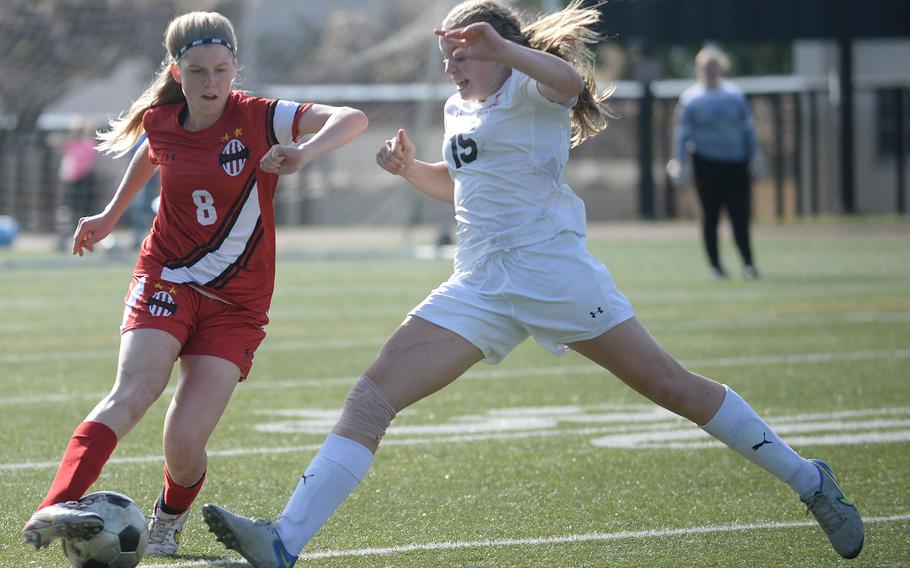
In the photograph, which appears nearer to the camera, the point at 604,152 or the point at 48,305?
the point at 48,305

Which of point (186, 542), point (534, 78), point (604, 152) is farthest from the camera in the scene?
point (604, 152)

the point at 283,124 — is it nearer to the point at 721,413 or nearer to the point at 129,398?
the point at 129,398

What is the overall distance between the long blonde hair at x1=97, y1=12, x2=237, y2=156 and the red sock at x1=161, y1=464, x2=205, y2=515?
1211 mm

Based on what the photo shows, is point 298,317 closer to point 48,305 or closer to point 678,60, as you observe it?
point 48,305

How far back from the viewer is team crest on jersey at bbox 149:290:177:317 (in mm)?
4895

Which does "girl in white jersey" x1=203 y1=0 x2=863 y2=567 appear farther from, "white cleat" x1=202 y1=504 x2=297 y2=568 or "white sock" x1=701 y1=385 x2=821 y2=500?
"white cleat" x1=202 y1=504 x2=297 y2=568

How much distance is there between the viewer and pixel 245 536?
4.27m

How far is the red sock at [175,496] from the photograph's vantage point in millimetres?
5016

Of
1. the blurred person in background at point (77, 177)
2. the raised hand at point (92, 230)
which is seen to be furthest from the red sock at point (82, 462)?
the blurred person in background at point (77, 177)

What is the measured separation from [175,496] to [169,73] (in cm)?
146

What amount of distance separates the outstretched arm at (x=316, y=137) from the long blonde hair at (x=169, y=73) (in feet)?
1.19

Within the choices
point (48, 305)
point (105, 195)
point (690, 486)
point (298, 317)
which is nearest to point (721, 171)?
point (298, 317)

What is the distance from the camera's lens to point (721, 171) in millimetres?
15469

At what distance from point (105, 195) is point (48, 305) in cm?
1152
